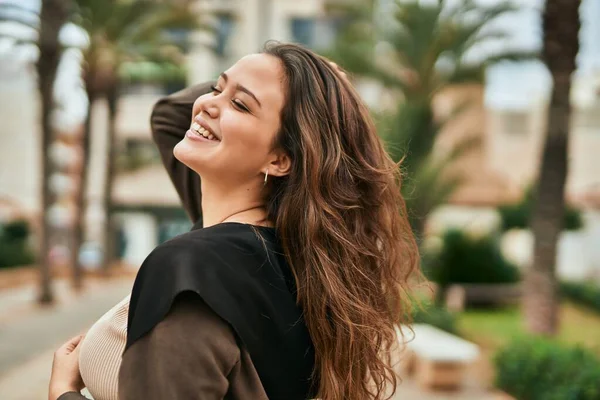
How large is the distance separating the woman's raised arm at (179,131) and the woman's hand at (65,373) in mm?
573

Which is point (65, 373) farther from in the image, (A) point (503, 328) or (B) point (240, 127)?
(A) point (503, 328)

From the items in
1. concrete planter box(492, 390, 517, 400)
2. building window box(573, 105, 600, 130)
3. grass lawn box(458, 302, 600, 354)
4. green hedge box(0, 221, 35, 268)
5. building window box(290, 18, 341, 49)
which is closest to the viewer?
concrete planter box(492, 390, 517, 400)

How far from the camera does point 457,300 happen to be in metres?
15.5

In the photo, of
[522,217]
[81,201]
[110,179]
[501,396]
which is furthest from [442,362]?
[110,179]

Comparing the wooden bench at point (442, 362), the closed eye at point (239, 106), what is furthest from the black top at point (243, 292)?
the wooden bench at point (442, 362)

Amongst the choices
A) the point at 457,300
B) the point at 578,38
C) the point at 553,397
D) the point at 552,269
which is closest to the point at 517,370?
the point at 553,397

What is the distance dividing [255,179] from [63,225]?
39954 mm

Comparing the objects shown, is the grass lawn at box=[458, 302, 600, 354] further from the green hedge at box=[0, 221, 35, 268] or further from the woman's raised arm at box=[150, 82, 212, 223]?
the green hedge at box=[0, 221, 35, 268]

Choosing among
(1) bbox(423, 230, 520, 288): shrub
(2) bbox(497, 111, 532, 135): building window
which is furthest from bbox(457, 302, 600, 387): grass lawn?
(2) bbox(497, 111, 532, 135): building window

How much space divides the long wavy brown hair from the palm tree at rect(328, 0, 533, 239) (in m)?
11.2

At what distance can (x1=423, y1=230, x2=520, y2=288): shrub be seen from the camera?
16250 millimetres

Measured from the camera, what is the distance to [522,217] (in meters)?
17.3

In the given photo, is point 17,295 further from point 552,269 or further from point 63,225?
point 63,225

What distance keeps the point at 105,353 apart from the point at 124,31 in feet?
54.3
